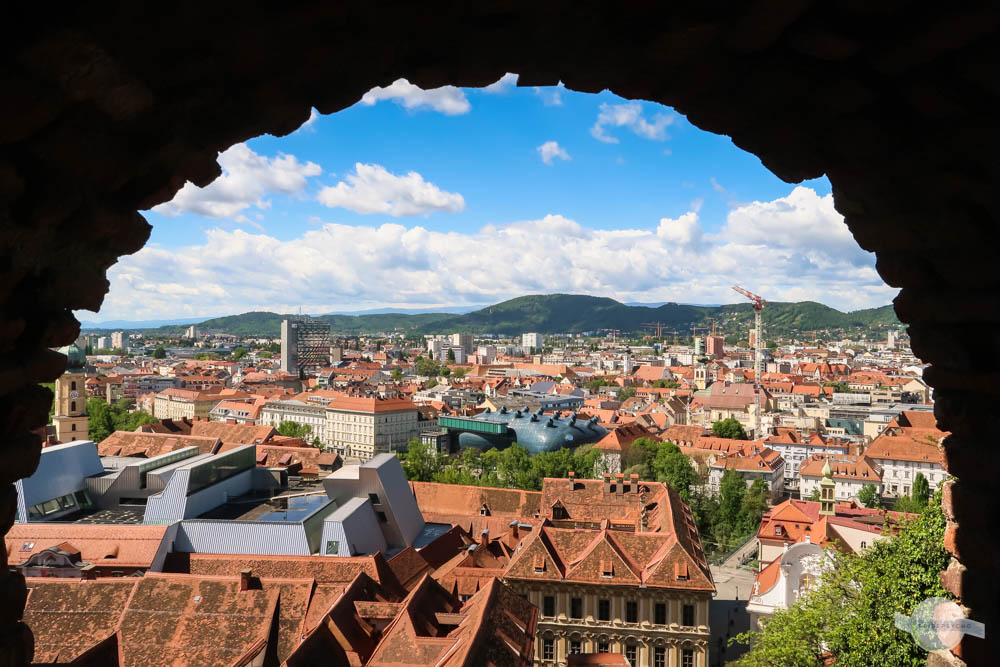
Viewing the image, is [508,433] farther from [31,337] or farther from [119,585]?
[31,337]

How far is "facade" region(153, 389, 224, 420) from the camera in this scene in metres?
93.1

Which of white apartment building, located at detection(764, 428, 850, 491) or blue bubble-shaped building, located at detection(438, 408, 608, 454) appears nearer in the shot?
white apartment building, located at detection(764, 428, 850, 491)

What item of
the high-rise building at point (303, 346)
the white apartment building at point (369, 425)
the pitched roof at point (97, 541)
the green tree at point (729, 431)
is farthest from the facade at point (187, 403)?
the pitched roof at point (97, 541)

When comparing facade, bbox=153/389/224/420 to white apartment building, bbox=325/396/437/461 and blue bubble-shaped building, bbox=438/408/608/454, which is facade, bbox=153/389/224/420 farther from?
blue bubble-shaped building, bbox=438/408/608/454

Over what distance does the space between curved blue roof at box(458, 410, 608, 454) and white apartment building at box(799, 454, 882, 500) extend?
21.2 metres

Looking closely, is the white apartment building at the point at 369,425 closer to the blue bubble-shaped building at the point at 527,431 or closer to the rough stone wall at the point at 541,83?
the blue bubble-shaped building at the point at 527,431

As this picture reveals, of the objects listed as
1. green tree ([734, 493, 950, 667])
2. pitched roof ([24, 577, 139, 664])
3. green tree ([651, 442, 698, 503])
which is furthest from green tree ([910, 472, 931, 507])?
pitched roof ([24, 577, 139, 664])

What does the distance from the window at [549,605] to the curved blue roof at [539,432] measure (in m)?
A: 42.5

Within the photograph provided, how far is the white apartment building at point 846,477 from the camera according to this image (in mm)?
54250

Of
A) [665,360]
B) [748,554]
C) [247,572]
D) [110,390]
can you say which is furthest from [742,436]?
[665,360]

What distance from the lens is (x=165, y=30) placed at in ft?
9.56

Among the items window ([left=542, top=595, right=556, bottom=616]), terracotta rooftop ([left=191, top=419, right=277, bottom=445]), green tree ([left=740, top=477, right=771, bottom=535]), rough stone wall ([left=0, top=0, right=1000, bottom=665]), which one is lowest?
green tree ([left=740, top=477, right=771, bottom=535])

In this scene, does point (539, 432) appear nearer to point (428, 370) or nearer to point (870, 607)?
point (870, 607)

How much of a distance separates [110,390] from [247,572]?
4092 inches
